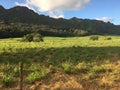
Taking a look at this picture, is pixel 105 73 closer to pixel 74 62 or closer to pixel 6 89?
pixel 74 62

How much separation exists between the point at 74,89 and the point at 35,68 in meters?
3.67

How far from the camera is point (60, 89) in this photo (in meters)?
12.9

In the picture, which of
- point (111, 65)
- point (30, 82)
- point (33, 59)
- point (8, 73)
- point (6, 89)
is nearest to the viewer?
point (6, 89)

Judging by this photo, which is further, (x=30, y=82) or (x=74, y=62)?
(x=74, y=62)

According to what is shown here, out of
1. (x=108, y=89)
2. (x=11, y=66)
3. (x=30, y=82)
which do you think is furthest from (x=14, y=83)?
(x=108, y=89)

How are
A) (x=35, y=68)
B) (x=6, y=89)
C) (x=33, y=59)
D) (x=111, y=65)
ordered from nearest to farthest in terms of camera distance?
(x=6, y=89), (x=35, y=68), (x=111, y=65), (x=33, y=59)

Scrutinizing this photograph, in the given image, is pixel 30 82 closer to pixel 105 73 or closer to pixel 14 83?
pixel 14 83

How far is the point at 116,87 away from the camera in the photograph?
13.5 metres

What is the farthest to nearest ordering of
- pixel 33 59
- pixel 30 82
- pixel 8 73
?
pixel 33 59, pixel 8 73, pixel 30 82

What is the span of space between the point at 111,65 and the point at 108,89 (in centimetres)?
509

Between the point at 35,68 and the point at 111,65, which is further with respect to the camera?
the point at 111,65

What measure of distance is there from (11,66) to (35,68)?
152cm

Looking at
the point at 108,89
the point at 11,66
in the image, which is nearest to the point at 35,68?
the point at 11,66

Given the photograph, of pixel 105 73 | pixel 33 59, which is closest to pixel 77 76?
pixel 105 73
